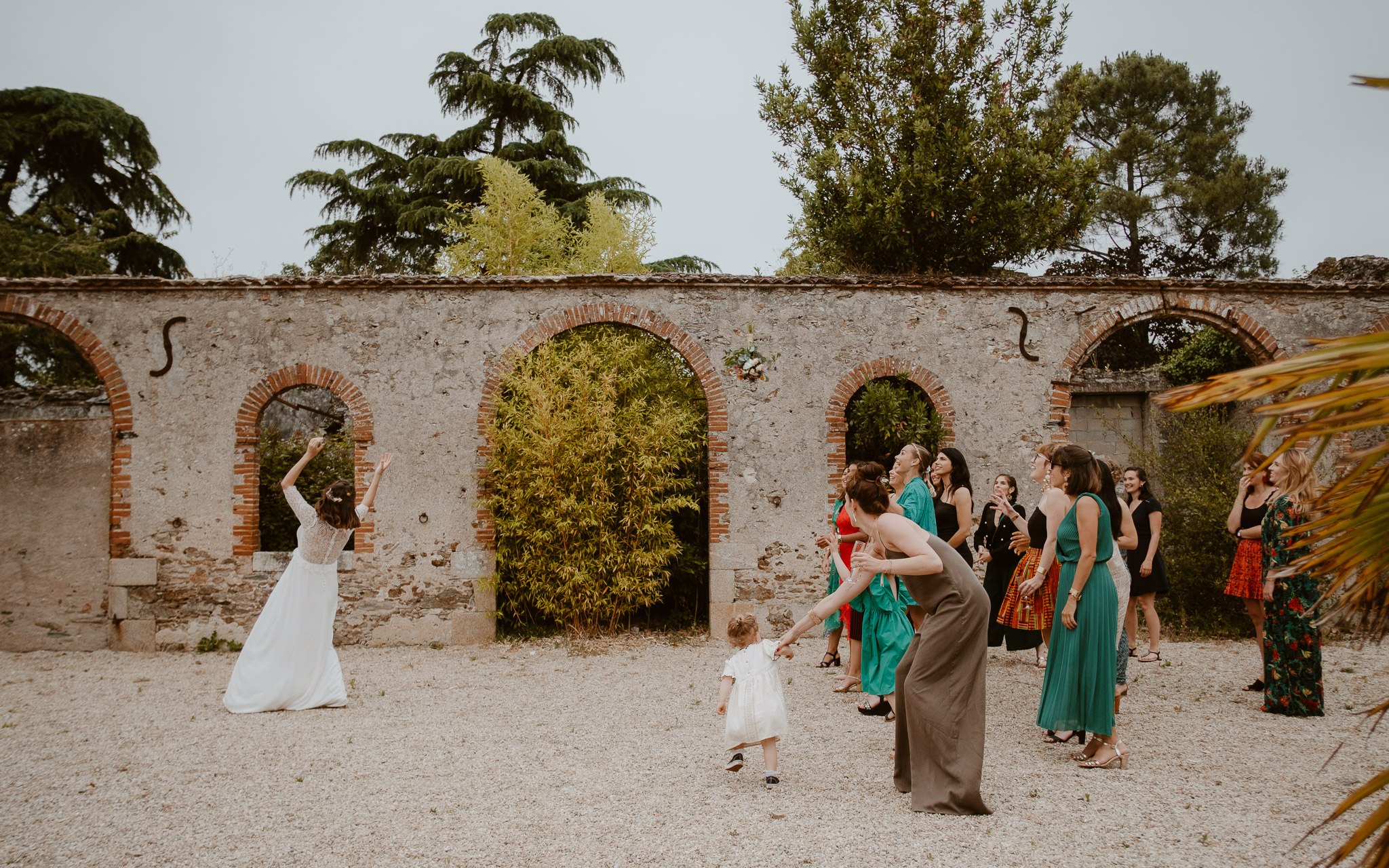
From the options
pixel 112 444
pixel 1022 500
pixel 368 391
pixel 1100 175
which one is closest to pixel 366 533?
pixel 368 391

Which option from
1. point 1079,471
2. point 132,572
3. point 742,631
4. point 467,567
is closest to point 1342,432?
point 742,631

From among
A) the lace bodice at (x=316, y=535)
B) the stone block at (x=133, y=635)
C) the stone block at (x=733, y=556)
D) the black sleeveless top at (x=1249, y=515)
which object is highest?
the black sleeveless top at (x=1249, y=515)

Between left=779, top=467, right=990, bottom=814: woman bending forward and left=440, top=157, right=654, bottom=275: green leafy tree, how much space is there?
29.3 ft

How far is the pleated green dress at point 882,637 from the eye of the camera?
5.39 meters

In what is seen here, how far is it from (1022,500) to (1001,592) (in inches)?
89.5

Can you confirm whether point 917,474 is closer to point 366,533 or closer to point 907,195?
point 366,533

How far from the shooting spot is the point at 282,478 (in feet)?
32.2

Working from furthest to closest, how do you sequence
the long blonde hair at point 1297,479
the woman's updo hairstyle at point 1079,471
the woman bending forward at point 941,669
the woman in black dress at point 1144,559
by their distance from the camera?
1. the woman in black dress at point 1144,559
2. the long blonde hair at point 1297,479
3. the woman's updo hairstyle at point 1079,471
4. the woman bending forward at point 941,669

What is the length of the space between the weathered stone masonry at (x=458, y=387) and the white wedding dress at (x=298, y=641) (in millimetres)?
2387

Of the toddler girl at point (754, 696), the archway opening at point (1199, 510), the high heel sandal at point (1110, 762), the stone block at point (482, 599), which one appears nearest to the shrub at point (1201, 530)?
the archway opening at point (1199, 510)

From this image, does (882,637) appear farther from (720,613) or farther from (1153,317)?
(1153,317)

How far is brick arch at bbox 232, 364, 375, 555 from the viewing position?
8445mm

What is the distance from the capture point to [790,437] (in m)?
8.67

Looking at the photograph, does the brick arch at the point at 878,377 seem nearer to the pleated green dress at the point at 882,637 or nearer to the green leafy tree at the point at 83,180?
the pleated green dress at the point at 882,637
